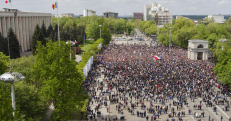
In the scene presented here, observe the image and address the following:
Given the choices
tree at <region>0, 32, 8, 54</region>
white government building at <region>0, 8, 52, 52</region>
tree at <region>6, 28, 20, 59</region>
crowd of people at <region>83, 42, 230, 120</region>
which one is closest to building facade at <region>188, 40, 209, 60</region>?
crowd of people at <region>83, 42, 230, 120</region>

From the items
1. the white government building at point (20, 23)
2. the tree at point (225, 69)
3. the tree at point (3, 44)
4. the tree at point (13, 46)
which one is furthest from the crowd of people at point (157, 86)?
the white government building at point (20, 23)

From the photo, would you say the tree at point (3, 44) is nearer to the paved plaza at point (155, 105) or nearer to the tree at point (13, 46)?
the tree at point (13, 46)

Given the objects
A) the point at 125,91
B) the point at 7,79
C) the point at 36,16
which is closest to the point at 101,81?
the point at 125,91

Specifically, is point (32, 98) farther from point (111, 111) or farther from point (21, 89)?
point (111, 111)

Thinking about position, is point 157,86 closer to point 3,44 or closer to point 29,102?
point 29,102

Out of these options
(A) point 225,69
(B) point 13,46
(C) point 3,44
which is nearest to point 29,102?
(A) point 225,69
